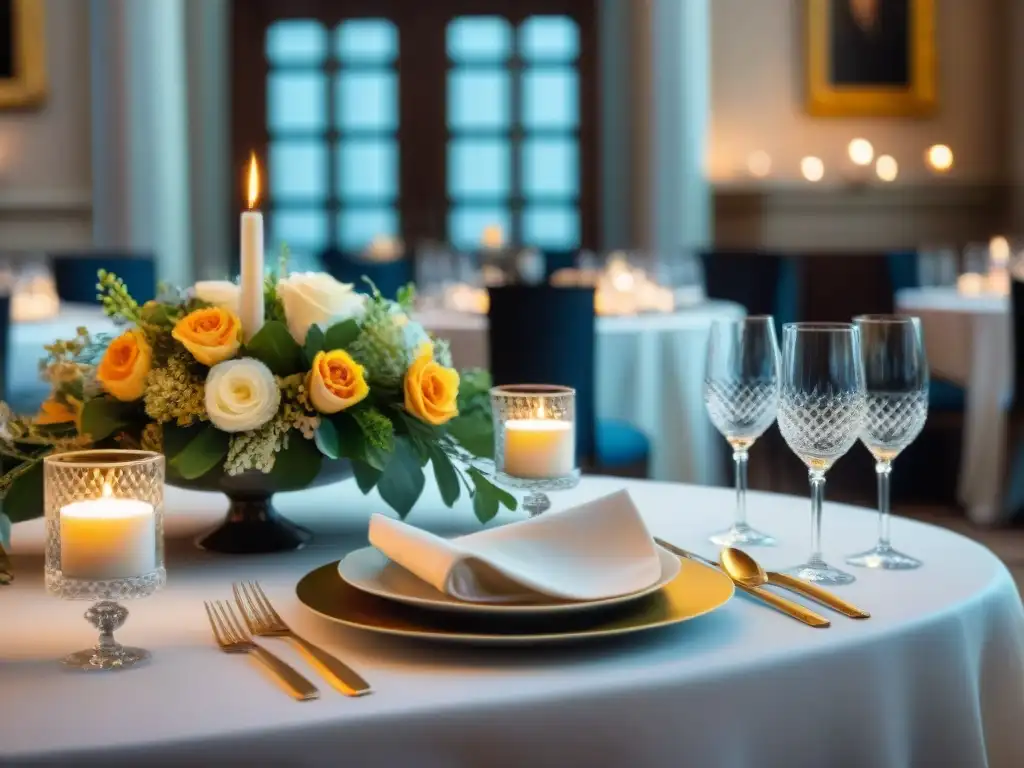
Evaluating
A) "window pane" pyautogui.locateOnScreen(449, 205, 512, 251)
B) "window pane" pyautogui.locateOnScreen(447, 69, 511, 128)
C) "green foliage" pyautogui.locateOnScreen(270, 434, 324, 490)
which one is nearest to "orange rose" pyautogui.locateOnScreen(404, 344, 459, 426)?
"green foliage" pyautogui.locateOnScreen(270, 434, 324, 490)

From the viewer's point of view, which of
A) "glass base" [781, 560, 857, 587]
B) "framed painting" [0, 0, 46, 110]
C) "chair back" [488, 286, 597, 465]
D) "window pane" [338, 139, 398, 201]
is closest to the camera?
"glass base" [781, 560, 857, 587]

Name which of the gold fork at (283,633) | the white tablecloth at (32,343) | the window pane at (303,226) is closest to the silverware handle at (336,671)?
the gold fork at (283,633)

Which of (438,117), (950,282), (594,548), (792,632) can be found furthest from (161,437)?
(438,117)

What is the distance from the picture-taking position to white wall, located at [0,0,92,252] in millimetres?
9086

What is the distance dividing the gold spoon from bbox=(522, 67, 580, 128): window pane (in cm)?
831

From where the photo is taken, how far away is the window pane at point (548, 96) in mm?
9406

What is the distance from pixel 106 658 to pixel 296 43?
8.71 meters

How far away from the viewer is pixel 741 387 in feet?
4.83

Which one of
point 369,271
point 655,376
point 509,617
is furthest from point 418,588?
point 369,271

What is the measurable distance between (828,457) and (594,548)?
27 cm

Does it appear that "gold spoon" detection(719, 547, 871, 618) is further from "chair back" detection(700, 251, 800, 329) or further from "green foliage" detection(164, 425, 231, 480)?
"chair back" detection(700, 251, 800, 329)

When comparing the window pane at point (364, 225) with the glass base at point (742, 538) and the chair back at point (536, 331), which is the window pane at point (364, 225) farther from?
the glass base at point (742, 538)

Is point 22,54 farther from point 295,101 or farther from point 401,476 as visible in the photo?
point 401,476

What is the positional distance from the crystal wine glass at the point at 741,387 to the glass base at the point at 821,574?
4.5 inches
